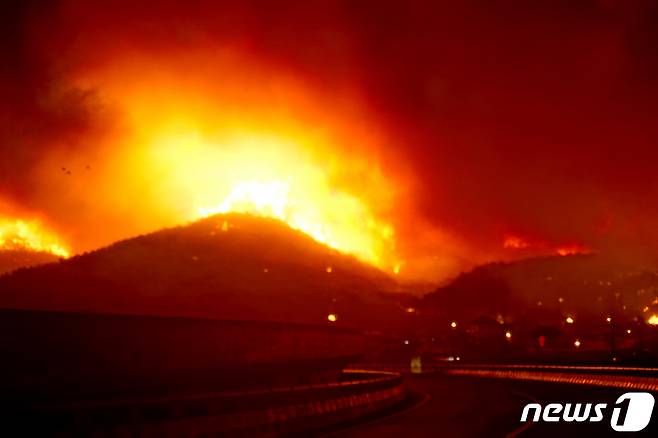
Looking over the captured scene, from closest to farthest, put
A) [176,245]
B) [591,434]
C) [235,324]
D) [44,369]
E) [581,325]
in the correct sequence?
[44,369] < [591,434] < [235,324] < [176,245] < [581,325]

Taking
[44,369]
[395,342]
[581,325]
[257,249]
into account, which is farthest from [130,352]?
[581,325]

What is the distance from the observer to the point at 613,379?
166 ft

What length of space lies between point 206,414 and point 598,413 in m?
15.8

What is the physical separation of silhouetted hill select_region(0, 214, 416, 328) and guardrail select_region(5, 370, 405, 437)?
31.5m

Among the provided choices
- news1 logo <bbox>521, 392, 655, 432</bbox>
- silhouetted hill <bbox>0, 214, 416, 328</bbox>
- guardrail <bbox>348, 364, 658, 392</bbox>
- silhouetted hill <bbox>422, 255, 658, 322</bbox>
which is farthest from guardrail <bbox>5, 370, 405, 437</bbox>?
silhouetted hill <bbox>422, 255, 658, 322</bbox>

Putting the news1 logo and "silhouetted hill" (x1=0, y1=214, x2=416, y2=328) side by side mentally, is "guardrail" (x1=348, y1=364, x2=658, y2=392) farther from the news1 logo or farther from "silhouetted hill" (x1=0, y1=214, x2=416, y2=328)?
"silhouetted hill" (x1=0, y1=214, x2=416, y2=328)

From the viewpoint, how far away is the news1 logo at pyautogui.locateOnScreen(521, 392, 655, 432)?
22516 millimetres

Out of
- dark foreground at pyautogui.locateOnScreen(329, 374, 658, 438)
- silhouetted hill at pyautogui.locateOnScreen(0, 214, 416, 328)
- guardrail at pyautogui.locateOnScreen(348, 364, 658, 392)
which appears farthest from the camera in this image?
silhouetted hill at pyautogui.locateOnScreen(0, 214, 416, 328)

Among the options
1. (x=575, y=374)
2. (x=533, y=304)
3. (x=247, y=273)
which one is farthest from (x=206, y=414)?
(x=533, y=304)

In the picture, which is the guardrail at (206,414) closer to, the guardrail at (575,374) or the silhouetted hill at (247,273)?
the guardrail at (575,374)

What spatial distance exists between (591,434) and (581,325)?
14539cm

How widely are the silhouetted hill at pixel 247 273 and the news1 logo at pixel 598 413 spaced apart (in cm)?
3187

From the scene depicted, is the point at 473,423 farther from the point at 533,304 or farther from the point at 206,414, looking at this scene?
the point at 533,304

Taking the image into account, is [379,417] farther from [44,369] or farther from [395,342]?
[395,342]
